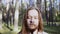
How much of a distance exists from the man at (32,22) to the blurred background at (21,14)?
4 cm

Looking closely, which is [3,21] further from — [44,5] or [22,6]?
[44,5]

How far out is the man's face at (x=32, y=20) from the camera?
58.4 inches

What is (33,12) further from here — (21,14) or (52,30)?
(52,30)

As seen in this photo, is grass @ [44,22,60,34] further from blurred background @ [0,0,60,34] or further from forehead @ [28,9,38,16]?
forehead @ [28,9,38,16]

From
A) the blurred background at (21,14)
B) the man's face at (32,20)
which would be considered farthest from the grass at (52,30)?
the man's face at (32,20)

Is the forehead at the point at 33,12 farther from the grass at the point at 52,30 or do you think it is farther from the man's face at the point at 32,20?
the grass at the point at 52,30

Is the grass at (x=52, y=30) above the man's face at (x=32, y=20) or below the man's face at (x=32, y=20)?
below

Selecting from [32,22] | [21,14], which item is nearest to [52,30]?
[32,22]

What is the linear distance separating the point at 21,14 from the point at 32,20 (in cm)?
12

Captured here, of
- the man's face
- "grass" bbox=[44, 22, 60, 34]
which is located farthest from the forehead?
"grass" bbox=[44, 22, 60, 34]

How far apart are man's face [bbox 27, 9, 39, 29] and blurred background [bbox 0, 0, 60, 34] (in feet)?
0.21

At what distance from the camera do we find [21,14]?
1.50 meters

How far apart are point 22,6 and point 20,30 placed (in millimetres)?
223

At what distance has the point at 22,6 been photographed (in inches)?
59.8
